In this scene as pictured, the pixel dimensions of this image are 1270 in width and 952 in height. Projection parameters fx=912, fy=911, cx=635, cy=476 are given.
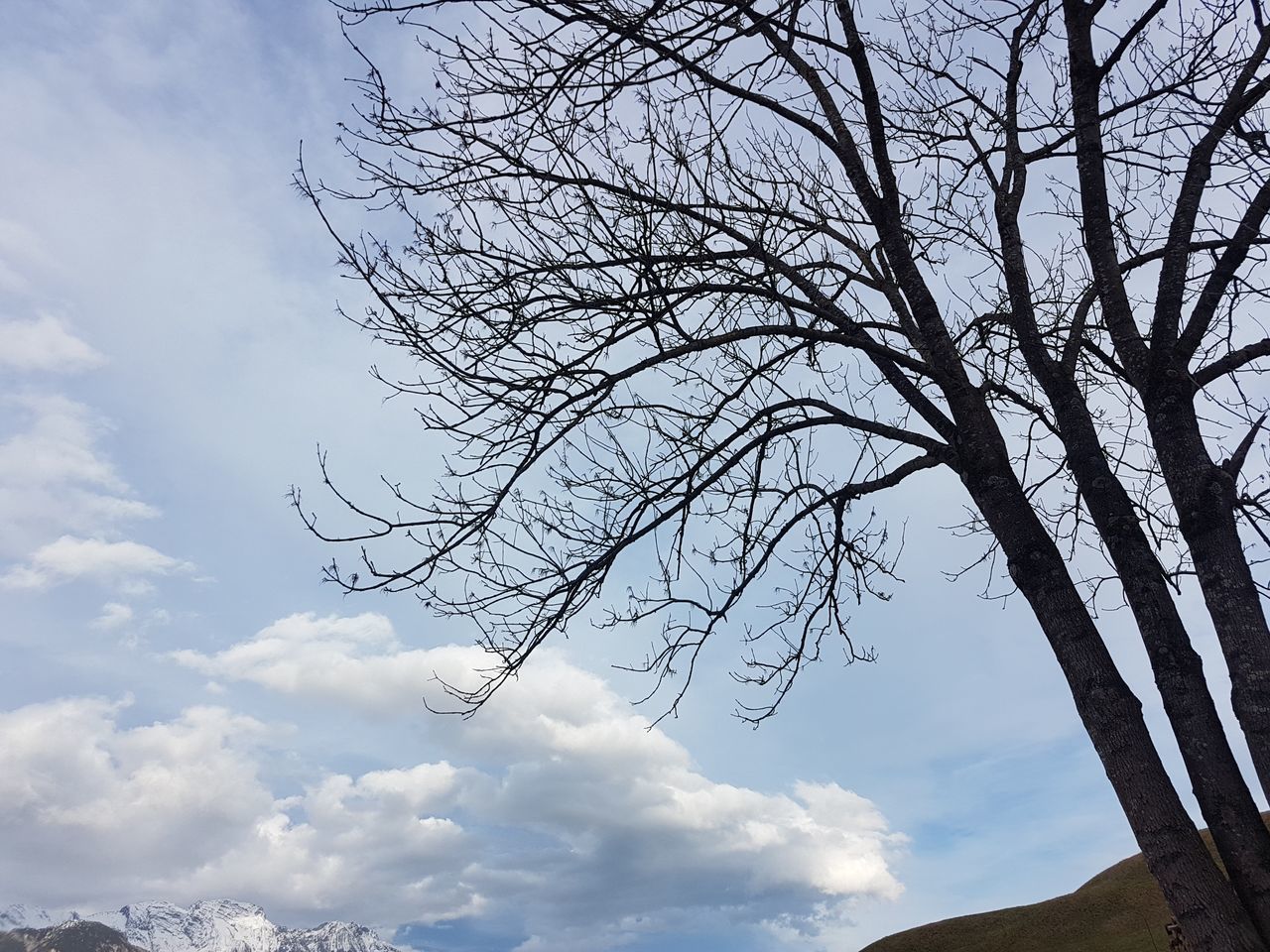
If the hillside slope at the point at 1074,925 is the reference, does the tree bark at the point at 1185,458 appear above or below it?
above

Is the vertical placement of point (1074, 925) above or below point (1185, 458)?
below

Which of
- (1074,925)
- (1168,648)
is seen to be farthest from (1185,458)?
(1074,925)

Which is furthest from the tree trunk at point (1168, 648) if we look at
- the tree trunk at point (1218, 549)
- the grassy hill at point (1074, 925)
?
the grassy hill at point (1074, 925)

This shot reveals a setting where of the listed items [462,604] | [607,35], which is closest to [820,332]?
[607,35]

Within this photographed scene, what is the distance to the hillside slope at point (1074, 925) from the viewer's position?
20.4m

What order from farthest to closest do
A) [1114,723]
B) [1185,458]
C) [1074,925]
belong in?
1. [1074,925]
2. [1185,458]
3. [1114,723]

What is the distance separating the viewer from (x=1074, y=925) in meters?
21.5

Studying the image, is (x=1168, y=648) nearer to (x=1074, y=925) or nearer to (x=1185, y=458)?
(x=1185, y=458)

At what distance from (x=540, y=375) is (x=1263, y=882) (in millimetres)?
5400

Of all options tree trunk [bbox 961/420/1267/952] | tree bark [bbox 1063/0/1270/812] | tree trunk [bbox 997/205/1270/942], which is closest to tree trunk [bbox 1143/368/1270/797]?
tree bark [bbox 1063/0/1270/812]

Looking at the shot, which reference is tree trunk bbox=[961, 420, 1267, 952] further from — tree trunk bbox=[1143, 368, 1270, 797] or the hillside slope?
the hillside slope

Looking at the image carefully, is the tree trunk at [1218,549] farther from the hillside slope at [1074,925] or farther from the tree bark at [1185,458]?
the hillside slope at [1074,925]

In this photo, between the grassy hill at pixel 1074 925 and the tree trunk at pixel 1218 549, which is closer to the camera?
the tree trunk at pixel 1218 549

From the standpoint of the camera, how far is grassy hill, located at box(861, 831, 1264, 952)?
66.8 feet
